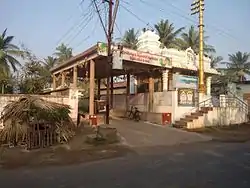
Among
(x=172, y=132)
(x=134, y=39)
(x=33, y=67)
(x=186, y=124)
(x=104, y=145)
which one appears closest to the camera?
(x=104, y=145)

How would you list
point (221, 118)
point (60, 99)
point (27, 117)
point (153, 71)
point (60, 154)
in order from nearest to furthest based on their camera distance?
1. point (60, 154)
2. point (27, 117)
3. point (60, 99)
4. point (221, 118)
5. point (153, 71)

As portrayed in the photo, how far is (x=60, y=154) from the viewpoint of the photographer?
1243cm

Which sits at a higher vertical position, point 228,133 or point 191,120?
point 191,120

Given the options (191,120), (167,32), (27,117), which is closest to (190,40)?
(167,32)

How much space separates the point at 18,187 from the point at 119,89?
102 feet

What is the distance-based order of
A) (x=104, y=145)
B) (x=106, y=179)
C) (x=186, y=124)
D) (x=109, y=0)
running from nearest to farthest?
1. (x=106, y=179)
2. (x=104, y=145)
3. (x=109, y=0)
4. (x=186, y=124)

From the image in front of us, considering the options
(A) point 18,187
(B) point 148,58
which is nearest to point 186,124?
(B) point 148,58

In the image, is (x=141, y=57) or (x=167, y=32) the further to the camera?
(x=167, y=32)

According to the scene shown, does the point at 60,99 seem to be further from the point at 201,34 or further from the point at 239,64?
the point at 239,64

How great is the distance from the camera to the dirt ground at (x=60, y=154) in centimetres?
1101

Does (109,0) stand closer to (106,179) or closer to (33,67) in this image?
(106,179)

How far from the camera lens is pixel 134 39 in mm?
45438

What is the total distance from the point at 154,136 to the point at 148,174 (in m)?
9.32

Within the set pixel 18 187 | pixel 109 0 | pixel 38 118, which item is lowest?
pixel 18 187
